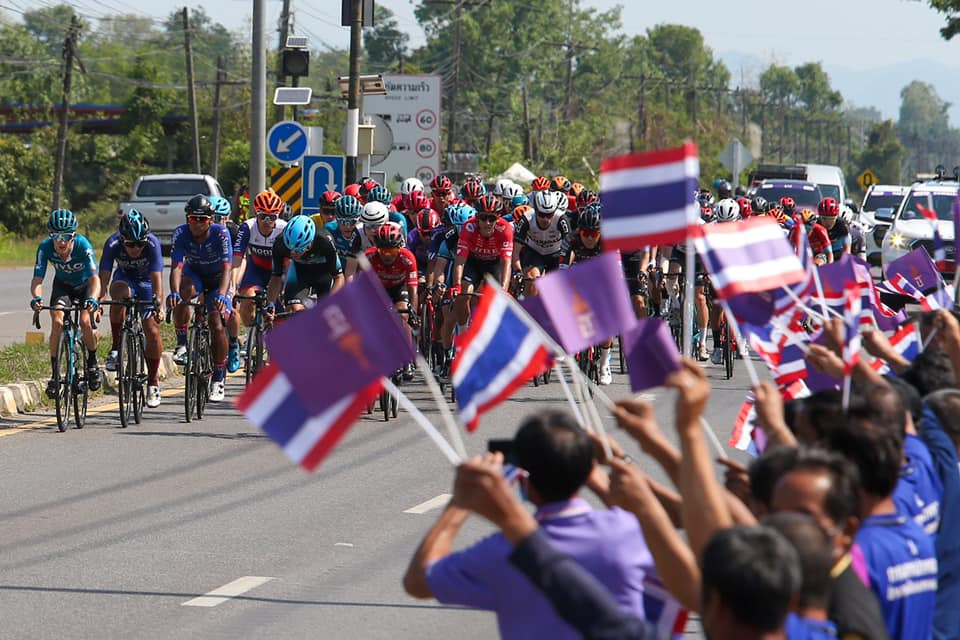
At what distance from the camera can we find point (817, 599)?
3660 millimetres

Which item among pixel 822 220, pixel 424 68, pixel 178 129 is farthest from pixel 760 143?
pixel 822 220

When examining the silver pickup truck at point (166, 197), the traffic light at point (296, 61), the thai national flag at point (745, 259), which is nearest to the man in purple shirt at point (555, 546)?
the thai national flag at point (745, 259)

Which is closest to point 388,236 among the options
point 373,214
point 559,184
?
point 373,214

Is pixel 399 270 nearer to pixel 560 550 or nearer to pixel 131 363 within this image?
pixel 131 363

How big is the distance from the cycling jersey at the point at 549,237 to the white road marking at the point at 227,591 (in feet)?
32.5

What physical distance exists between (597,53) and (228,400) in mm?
132392

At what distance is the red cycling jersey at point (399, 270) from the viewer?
15492 millimetres

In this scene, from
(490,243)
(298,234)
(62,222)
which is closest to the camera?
(62,222)

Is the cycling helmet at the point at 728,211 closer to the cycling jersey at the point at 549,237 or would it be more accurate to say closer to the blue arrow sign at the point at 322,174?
the cycling jersey at the point at 549,237

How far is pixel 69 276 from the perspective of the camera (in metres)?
14.3

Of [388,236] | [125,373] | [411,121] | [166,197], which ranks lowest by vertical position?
[125,373]

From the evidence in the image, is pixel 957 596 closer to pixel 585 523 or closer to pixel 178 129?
pixel 585 523

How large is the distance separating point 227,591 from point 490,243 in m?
8.75

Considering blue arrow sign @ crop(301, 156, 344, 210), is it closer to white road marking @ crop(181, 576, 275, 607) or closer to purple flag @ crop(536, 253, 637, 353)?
white road marking @ crop(181, 576, 275, 607)
